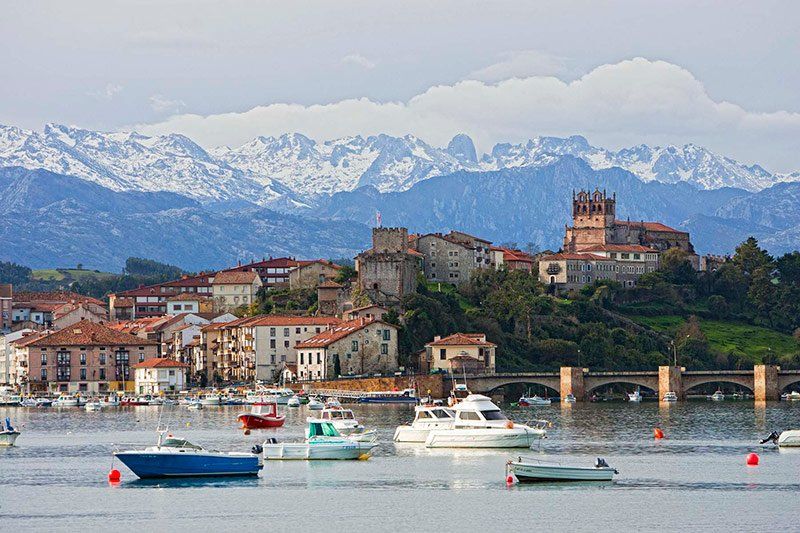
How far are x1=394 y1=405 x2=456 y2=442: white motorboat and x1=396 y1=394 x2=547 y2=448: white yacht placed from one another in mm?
813

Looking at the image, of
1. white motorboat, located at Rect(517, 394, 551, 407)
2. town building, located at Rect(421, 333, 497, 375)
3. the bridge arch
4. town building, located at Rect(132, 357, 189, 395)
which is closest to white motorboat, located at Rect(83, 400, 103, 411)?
town building, located at Rect(132, 357, 189, 395)

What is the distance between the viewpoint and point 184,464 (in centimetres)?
8612

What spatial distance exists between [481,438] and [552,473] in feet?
67.8

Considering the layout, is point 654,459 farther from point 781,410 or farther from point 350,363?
point 350,363

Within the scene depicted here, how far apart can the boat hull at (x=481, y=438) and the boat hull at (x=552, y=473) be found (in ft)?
64.8

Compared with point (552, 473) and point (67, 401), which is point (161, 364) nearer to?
point (67, 401)

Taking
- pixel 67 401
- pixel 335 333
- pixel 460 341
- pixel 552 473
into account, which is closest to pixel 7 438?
pixel 552 473

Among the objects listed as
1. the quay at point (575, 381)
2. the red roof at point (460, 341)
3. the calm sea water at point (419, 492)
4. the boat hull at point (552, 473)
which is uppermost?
the red roof at point (460, 341)

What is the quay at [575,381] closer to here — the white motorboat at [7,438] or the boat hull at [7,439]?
the white motorboat at [7,438]

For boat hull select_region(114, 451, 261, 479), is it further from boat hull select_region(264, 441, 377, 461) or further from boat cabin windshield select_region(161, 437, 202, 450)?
boat hull select_region(264, 441, 377, 461)

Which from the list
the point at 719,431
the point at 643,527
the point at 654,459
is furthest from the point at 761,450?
the point at 643,527

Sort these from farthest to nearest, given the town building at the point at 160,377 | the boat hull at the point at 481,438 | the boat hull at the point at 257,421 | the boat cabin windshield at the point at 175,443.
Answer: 1. the town building at the point at 160,377
2. the boat hull at the point at 257,421
3. the boat hull at the point at 481,438
4. the boat cabin windshield at the point at 175,443

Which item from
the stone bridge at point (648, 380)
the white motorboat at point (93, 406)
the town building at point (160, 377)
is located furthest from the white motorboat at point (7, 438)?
the town building at point (160, 377)

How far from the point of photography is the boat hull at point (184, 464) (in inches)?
3383
